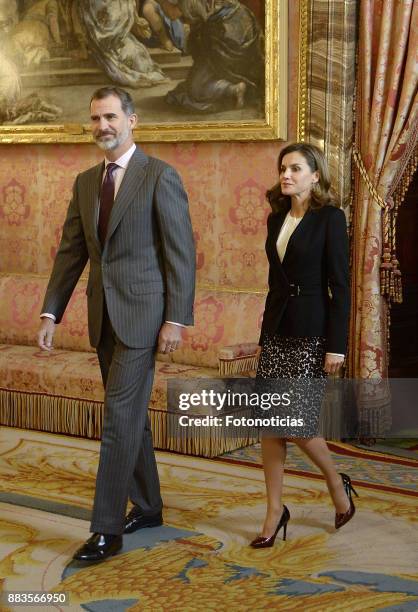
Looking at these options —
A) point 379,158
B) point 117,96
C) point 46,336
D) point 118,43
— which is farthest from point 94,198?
point 118,43

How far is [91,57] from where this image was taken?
6.74 meters

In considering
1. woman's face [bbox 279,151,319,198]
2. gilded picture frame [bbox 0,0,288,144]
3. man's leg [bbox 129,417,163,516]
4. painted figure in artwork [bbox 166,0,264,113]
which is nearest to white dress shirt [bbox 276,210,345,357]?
woman's face [bbox 279,151,319,198]

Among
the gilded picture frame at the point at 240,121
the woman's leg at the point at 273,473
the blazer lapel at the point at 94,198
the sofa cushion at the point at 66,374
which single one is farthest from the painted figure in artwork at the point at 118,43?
the woman's leg at the point at 273,473

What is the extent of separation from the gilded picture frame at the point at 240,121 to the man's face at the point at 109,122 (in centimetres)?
236

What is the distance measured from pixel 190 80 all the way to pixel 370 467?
2.82 metres

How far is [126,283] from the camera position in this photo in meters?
3.90

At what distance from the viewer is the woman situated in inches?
153

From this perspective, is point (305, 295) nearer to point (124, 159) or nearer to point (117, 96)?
point (124, 159)

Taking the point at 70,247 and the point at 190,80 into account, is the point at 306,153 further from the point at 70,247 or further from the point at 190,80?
the point at 190,80

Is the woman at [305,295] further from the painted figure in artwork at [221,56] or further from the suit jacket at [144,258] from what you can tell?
the painted figure in artwork at [221,56]

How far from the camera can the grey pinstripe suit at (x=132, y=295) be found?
383cm

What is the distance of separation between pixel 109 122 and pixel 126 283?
0.65 meters

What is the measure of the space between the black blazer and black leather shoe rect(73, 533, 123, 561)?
1.09m

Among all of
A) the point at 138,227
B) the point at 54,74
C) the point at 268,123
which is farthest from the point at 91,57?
the point at 138,227
